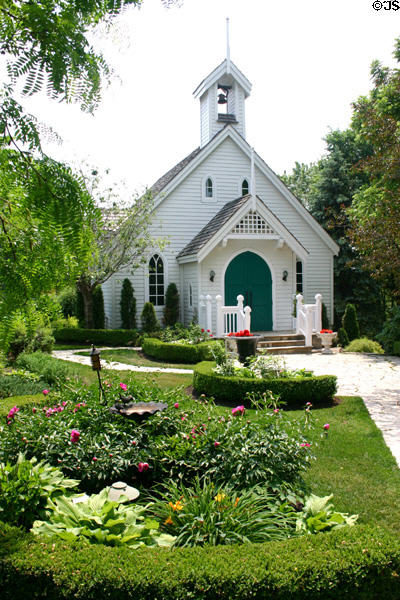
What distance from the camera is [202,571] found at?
3227 mm

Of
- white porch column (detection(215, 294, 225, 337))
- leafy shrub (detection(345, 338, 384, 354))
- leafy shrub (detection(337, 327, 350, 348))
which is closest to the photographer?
white porch column (detection(215, 294, 225, 337))

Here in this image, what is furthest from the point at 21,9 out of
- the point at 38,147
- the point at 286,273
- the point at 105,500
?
the point at 286,273

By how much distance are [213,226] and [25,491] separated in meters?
15.7

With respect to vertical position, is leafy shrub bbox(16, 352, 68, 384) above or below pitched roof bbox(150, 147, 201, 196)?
below

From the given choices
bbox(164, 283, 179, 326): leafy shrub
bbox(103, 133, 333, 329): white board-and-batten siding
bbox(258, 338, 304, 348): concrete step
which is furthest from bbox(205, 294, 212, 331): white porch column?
bbox(164, 283, 179, 326): leafy shrub

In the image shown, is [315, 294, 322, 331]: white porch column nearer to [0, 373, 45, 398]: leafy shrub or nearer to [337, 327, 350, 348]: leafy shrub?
[337, 327, 350, 348]: leafy shrub

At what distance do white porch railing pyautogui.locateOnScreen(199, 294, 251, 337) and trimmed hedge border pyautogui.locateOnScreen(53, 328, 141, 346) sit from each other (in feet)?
8.51

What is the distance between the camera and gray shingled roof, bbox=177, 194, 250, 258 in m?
→ 18.1

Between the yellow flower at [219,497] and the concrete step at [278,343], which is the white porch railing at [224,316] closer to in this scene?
the concrete step at [278,343]

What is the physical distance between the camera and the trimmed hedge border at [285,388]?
381 inches

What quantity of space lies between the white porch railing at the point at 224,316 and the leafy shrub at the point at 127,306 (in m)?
2.87

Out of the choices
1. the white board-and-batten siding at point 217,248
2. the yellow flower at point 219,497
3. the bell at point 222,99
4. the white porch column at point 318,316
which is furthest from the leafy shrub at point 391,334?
the yellow flower at point 219,497

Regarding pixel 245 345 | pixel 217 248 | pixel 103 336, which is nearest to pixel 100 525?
pixel 245 345

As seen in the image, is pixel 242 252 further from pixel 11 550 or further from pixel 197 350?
pixel 11 550
